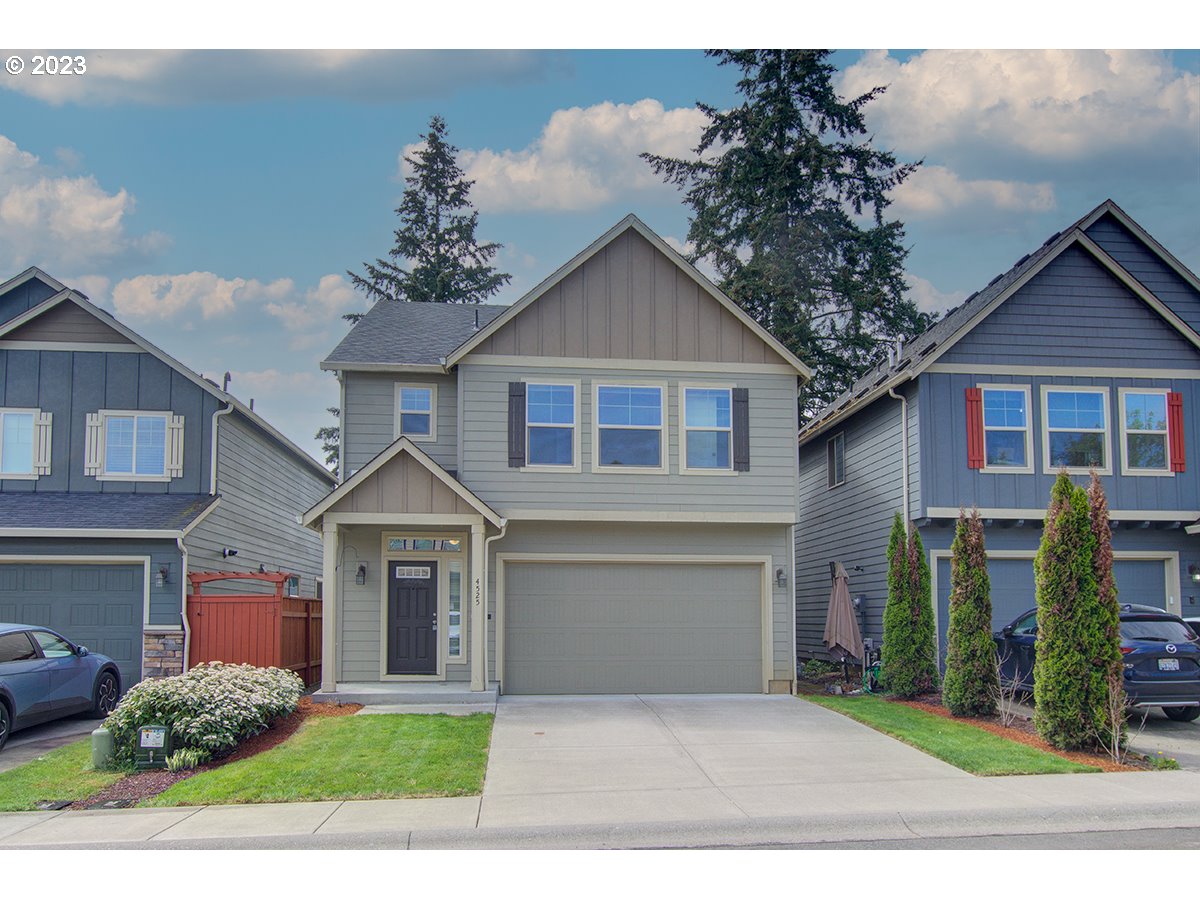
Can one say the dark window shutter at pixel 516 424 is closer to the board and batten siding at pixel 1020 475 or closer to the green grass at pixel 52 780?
the board and batten siding at pixel 1020 475

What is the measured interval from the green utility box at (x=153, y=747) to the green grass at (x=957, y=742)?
836 cm

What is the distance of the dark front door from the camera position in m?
16.3

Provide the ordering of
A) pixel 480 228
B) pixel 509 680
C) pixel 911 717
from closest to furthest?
pixel 911 717 → pixel 509 680 → pixel 480 228

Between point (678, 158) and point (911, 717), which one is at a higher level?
point (678, 158)

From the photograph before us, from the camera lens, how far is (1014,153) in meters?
21.0

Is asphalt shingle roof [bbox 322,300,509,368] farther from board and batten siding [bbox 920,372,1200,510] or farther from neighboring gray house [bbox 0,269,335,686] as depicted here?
board and batten siding [bbox 920,372,1200,510]

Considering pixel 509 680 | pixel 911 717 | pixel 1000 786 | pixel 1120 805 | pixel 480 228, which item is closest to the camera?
pixel 1120 805

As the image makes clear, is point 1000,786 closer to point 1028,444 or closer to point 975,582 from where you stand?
point 975,582

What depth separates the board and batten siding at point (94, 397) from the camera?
678 inches

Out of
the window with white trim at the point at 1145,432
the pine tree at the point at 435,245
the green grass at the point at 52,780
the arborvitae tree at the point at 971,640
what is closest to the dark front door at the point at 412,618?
the green grass at the point at 52,780

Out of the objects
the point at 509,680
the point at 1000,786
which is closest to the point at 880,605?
the point at 509,680

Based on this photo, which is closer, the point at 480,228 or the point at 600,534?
the point at 600,534

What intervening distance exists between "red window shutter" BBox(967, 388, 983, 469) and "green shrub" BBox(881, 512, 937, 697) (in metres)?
2.08

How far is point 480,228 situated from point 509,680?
2461 centimetres
